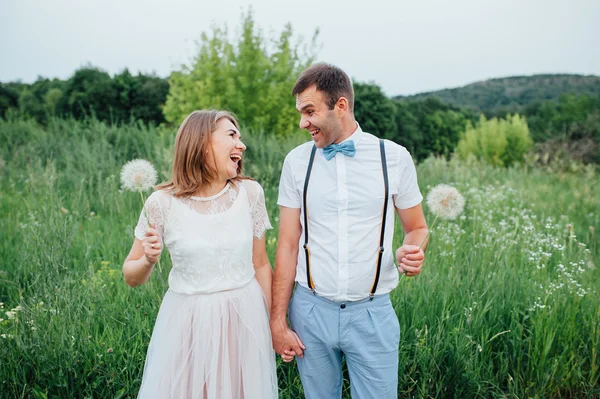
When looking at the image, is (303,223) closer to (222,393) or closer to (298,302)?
(298,302)

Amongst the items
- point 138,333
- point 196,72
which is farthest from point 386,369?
point 196,72

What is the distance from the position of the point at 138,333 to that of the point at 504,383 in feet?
8.18

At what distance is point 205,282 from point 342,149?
92cm

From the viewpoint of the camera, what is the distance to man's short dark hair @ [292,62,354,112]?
2184mm

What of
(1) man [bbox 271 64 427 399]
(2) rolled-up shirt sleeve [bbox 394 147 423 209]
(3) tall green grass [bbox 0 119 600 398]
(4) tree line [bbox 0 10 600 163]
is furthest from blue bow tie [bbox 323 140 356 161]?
(4) tree line [bbox 0 10 600 163]

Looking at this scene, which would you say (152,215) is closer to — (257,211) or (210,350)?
(257,211)

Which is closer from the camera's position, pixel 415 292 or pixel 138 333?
pixel 138 333

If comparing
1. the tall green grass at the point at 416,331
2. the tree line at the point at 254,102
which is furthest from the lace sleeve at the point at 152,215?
the tree line at the point at 254,102

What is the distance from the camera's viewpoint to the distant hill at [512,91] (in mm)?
62250

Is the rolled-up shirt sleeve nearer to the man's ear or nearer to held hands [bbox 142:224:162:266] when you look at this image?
the man's ear

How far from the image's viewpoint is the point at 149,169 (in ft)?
9.59

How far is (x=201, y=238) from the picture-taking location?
7.51 feet

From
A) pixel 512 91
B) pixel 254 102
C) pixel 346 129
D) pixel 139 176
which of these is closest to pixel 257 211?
pixel 346 129

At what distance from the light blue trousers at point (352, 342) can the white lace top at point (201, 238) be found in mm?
392
